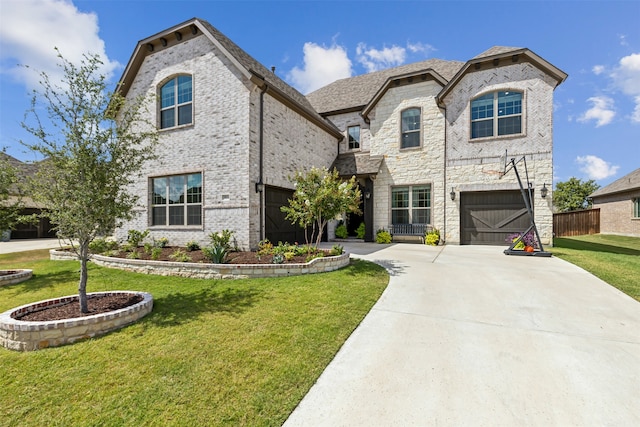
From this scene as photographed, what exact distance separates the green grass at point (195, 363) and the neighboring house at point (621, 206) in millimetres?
23313

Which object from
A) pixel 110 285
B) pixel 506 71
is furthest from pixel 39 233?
pixel 506 71

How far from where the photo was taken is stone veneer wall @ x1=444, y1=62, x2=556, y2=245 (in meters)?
11.2

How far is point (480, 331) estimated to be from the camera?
13.0 feet

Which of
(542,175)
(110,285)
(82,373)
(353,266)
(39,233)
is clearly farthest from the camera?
(39,233)

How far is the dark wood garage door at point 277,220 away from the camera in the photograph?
35.1 ft

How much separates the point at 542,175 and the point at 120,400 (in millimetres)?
14626

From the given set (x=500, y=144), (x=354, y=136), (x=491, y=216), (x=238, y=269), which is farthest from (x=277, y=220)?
(x=500, y=144)

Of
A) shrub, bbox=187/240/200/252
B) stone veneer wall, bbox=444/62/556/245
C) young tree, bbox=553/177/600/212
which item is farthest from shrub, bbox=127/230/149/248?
young tree, bbox=553/177/600/212

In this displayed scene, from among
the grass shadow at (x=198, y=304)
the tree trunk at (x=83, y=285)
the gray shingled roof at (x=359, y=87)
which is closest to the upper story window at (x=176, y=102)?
the tree trunk at (x=83, y=285)

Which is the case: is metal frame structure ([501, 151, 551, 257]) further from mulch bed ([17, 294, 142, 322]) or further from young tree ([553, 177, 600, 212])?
young tree ([553, 177, 600, 212])

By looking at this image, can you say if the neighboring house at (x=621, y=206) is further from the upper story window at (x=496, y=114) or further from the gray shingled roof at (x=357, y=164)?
the gray shingled roof at (x=357, y=164)

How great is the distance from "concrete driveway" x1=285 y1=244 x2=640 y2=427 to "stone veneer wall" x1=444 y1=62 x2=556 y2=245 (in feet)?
22.5

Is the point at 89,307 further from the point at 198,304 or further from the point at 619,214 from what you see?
the point at 619,214

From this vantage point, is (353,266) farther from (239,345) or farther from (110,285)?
(110,285)
